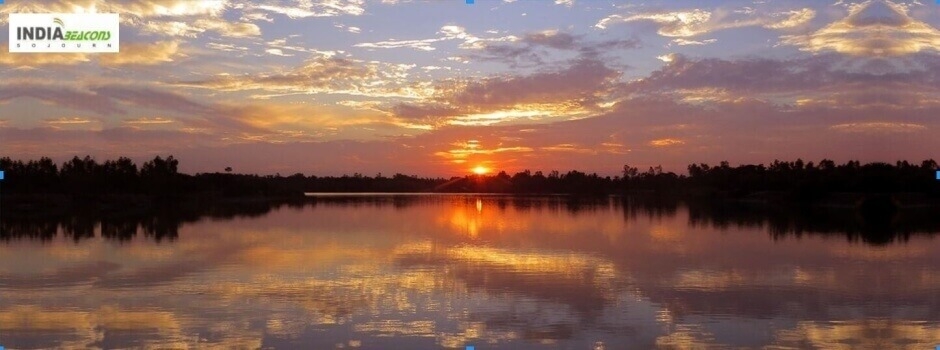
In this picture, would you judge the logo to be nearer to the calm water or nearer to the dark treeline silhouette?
the calm water

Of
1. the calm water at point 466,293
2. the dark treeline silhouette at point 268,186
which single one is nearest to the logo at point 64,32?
Result: the calm water at point 466,293

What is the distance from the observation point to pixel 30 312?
12.6 meters

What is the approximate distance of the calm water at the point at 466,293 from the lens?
1085 cm

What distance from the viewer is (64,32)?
16547mm

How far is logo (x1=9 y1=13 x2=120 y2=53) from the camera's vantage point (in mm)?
16469

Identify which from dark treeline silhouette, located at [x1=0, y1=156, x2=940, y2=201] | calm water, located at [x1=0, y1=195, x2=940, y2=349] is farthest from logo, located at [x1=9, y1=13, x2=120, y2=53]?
dark treeline silhouette, located at [x1=0, y1=156, x2=940, y2=201]

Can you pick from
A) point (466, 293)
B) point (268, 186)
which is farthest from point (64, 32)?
point (268, 186)

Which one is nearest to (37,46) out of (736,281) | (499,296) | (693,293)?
(499,296)

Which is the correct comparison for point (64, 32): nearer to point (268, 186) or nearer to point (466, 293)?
point (466, 293)

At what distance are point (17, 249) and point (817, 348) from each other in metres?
22.4

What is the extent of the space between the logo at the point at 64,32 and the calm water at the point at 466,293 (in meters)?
4.87

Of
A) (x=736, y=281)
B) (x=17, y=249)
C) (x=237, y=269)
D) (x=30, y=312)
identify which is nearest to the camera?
(x=30, y=312)

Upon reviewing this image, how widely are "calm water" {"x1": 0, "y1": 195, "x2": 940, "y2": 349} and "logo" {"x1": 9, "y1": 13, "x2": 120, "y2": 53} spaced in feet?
16.0

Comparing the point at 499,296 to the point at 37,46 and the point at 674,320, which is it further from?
the point at 37,46
